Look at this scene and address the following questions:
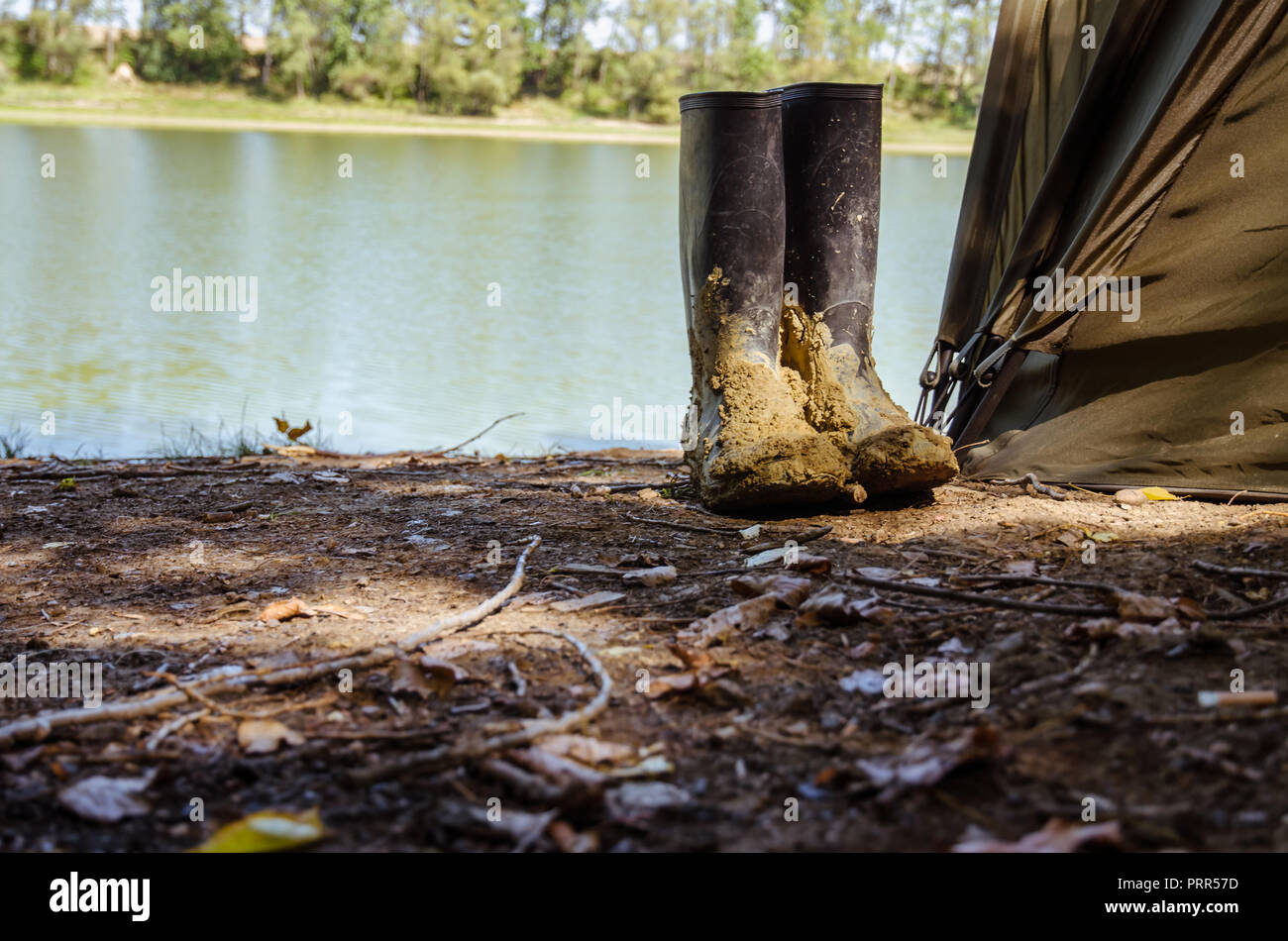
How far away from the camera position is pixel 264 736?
1348mm

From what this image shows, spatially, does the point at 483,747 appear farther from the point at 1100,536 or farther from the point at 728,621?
the point at 1100,536

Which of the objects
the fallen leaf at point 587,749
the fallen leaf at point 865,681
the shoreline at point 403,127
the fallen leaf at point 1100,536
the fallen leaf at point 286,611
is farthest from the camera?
the shoreline at point 403,127

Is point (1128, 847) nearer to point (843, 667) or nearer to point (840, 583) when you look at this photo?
point (843, 667)

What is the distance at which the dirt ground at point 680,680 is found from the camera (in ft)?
3.74

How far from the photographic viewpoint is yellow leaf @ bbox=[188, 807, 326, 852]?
1.10 metres

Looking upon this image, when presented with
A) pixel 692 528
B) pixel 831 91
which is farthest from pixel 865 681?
pixel 831 91

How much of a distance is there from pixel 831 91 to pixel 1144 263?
85 centimetres

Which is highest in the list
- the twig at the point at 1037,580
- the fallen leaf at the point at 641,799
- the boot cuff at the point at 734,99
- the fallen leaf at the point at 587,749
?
the boot cuff at the point at 734,99

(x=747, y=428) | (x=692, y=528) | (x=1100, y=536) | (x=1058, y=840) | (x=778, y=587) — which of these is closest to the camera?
(x=1058, y=840)

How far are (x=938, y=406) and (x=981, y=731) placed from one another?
192cm

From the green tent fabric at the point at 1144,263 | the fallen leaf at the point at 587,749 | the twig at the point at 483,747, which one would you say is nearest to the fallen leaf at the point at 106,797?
the twig at the point at 483,747

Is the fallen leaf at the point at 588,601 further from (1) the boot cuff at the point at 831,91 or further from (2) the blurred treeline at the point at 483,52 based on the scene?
(2) the blurred treeline at the point at 483,52
